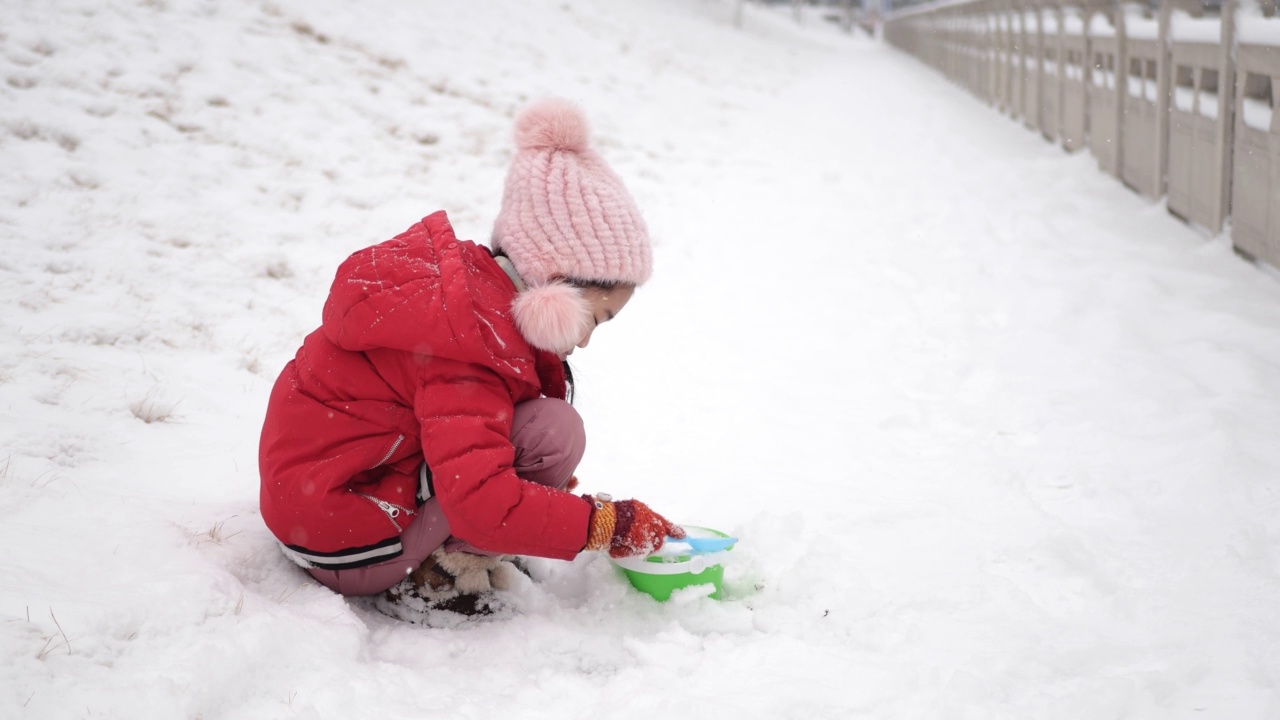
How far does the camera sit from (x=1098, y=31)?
23.5 ft

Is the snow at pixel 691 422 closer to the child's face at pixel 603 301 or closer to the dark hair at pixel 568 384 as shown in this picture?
the dark hair at pixel 568 384

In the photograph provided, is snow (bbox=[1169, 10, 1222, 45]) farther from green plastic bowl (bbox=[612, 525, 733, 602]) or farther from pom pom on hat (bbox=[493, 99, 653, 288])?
green plastic bowl (bbox=[612, 525, 733, 602])

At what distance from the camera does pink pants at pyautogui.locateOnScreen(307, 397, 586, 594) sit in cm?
212

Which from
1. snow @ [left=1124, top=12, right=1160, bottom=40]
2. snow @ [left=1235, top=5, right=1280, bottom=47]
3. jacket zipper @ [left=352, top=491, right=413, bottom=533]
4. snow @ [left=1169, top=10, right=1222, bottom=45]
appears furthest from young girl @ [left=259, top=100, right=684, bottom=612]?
snow @ [left=1124, top=12, right=1160, bottom=40]

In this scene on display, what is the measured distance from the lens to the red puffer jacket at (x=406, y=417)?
187cm

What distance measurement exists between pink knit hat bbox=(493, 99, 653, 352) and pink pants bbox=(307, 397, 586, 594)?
0.72 feet

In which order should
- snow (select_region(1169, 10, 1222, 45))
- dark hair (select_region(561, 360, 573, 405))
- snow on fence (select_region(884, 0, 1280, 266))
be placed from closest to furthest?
dark hair (select_region(561, 360, 573, 405))
snow on fence (select_region(884, 0, 1280, 266))
snow (select_region(1169, 10, 1222, 45))

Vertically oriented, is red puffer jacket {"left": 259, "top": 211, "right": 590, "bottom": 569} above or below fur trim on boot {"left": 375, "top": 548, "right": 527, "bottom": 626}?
above

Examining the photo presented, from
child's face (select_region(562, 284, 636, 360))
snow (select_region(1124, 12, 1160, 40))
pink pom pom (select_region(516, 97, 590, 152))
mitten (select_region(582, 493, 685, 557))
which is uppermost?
snow (select_region(1124, 12, 1160, 40))

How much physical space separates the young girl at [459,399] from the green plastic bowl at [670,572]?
0.07m

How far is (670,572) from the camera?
7.10ft

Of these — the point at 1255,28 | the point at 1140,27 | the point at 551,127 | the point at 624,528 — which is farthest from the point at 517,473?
the point at 1140,27

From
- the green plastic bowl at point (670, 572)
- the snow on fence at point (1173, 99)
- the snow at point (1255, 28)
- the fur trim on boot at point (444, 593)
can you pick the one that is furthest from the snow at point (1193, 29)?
the fur trim on boot at point (444, 593)

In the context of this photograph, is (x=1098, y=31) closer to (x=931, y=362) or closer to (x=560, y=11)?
(x=931, y=362)
